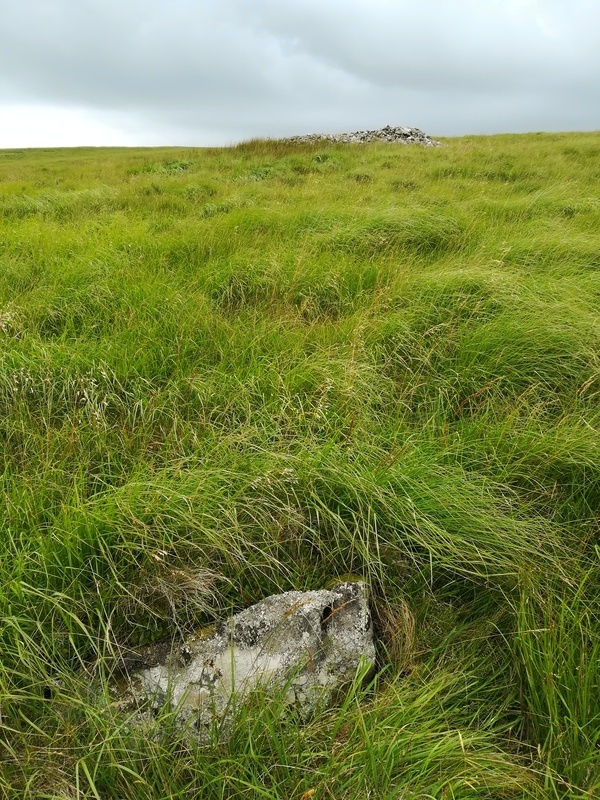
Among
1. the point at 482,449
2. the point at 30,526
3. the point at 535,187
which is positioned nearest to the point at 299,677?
the point at 30,526

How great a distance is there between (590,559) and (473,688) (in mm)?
771

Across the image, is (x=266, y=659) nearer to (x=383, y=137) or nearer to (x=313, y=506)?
(x=313, y=506)

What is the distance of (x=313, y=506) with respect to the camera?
79.1 inches

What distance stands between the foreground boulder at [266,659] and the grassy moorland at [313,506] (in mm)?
80

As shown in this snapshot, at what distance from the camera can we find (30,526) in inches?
75.4

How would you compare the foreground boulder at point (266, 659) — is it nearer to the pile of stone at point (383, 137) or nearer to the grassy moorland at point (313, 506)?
the grassy moorland at point (313, 506)

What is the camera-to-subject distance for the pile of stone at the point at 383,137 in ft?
62.3

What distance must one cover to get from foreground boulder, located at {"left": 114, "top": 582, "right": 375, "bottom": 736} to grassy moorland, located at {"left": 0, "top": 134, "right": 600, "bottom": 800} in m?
0.08

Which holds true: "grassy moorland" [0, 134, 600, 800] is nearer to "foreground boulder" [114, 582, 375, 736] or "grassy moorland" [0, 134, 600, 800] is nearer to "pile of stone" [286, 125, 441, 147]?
"foreground boulder" [114, 582, 375, 736]

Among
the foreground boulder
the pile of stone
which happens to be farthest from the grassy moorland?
the pile of stone

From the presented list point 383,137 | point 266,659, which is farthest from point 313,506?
point 383,137

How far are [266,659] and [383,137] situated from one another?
22418 millimetres

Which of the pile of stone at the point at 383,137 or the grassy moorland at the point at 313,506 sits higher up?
the pile of stone at the point at 383,137

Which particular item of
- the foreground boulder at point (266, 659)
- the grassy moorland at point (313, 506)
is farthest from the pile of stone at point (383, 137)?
the foreground boulder at point (266, 659)
